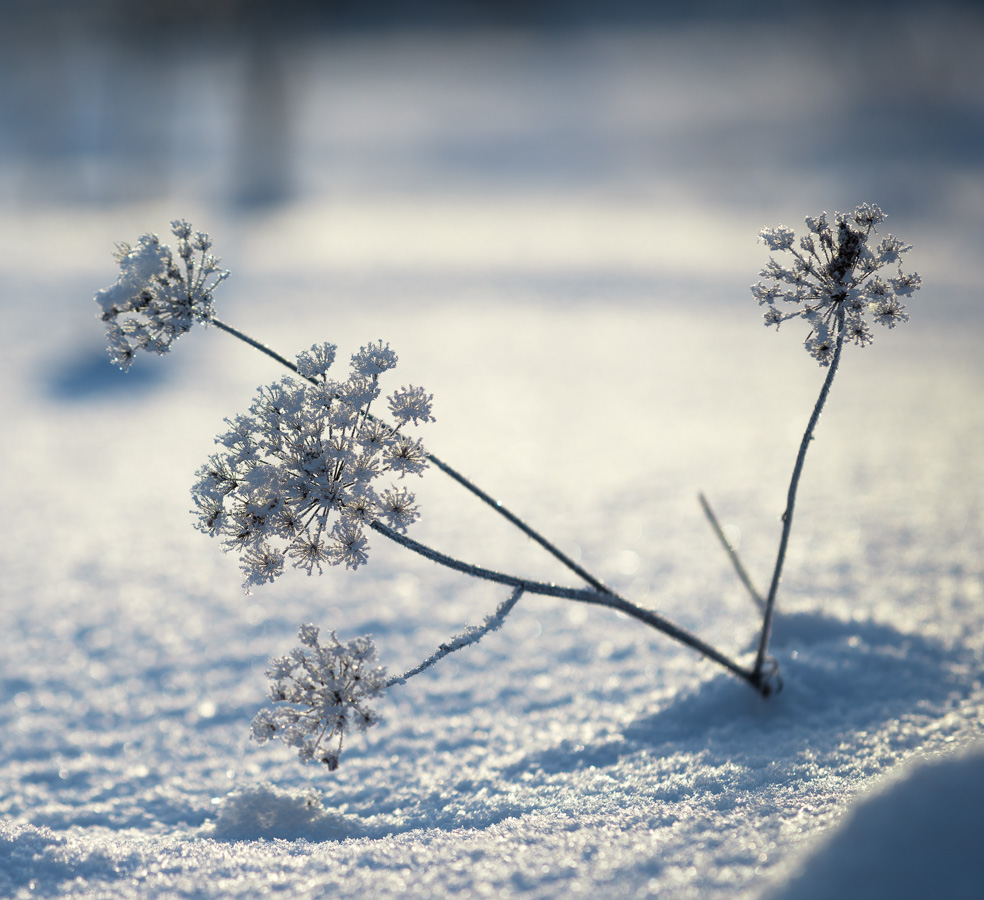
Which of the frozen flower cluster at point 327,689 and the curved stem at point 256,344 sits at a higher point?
the curved stem at point 256,344

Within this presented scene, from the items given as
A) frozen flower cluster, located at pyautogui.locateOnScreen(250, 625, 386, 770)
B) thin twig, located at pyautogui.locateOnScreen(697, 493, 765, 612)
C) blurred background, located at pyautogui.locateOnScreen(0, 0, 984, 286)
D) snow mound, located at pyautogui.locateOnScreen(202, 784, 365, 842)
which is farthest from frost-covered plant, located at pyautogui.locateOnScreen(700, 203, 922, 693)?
blurred background, located at pyautogui.locateOnScreen(0, 0, 984, 286)

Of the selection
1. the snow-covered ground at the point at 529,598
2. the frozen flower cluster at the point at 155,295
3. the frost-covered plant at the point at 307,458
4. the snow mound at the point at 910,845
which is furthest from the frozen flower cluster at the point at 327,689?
the snow mound at the point at 910,845

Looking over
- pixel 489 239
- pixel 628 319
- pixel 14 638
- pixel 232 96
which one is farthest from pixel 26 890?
pixel 232 96

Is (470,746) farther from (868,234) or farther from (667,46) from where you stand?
(667,46)

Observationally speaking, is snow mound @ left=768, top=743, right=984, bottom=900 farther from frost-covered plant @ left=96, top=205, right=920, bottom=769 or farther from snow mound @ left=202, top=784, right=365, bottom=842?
snow mound @ left=202, top=784, right=365, bottom=842

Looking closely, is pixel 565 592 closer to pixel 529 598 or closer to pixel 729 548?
pixel 729 548

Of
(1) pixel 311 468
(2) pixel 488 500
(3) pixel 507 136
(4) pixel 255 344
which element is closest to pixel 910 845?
(2) pixel 488 500

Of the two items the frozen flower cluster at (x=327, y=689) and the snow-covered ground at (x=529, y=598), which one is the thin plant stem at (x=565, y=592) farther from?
the snow-covered ground at (x=529, y=598)
